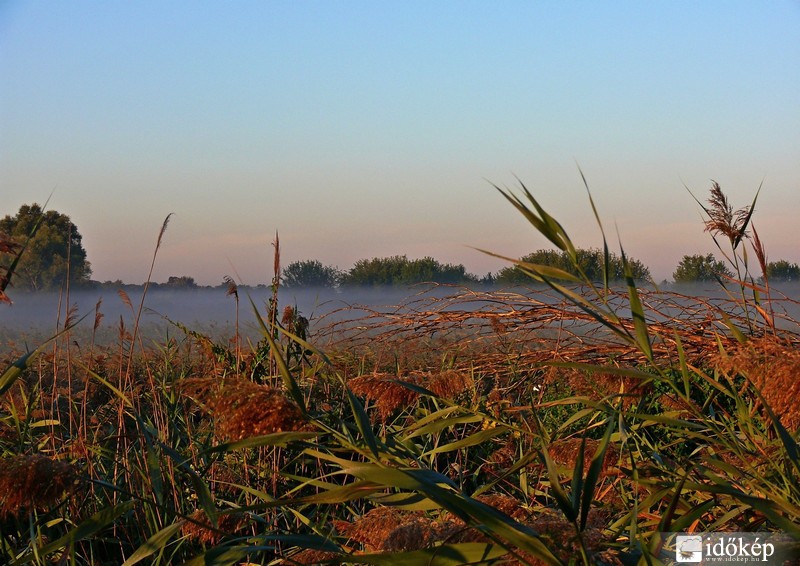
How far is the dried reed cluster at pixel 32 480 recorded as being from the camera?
178cm

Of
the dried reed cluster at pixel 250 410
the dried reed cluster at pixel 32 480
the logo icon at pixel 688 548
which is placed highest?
the dried reed cluster at pixel 250 410

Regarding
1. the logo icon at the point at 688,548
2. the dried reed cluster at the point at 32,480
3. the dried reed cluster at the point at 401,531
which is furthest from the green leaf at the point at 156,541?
the logo icon at the point at 688,548

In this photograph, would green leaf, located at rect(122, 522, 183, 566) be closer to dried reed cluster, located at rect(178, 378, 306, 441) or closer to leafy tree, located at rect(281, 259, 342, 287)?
dried reed cluster, located at rect(178, 378, 306, 441)

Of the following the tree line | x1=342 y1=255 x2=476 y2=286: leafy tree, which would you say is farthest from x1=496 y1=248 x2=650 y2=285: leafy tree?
x1=342 y1=255 x2=476 y2=286: leafy tree

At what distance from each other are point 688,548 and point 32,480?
164 cm

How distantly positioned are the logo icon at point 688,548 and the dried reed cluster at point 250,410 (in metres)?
1.10

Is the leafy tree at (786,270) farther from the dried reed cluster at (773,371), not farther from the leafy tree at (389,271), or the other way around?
the dried reed cluster at (773,371)

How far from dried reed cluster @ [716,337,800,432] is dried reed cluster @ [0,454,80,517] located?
5.36ft

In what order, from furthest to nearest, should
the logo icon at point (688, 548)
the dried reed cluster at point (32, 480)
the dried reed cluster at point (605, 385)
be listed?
the dried reed cluster at point (605, 385) < the logo icon at point (688, 548) < the dried reed cluster at point (32, 480)

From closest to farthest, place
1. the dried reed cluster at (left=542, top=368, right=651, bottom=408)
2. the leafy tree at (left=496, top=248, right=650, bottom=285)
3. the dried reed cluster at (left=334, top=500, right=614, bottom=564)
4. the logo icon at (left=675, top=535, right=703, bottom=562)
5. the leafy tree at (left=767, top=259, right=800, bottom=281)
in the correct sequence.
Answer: the dried reed cluster at (left=334, top=500, right=614, bottom=564), the logo icon at (left=675, top=535, right=703, bottom=562), the dried reed cluster at (left=542, top=368, right=651, bottom=408), the leafy tree at (left=496, top=248, right=650, bottom=285), the leafy tree at (left=767, top=259, right=800, bottom=281)

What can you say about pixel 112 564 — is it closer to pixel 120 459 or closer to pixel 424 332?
pixel 120 459

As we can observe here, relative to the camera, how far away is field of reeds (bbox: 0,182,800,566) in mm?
1744

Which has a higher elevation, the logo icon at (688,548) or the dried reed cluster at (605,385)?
the dried reed cluster at (605,385)

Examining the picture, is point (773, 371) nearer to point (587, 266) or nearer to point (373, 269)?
point (587, 266)
